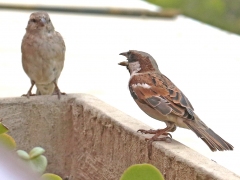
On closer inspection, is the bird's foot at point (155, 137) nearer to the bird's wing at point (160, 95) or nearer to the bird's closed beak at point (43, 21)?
the bird's wing at point (160, 95)

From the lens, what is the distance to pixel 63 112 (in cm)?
253

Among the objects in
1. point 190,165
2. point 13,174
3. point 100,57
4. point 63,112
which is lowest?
point 100,57

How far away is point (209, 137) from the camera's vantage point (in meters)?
2.08

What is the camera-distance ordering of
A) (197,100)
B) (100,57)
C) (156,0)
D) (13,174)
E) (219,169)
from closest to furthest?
(13,174), (219,169), (197,100), (100,57), (156,0)

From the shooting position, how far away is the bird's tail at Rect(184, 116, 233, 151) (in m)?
2.02

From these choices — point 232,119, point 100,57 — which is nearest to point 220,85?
point 232,119

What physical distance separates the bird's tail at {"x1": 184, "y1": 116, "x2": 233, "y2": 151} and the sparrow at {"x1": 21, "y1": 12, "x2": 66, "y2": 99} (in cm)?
113

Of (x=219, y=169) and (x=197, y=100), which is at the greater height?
(x=219, y=169)

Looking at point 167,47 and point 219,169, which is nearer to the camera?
point 219,169

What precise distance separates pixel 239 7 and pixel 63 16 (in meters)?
2.30

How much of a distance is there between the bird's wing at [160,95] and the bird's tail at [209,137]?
0.09 ft

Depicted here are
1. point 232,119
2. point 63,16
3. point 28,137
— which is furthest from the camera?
point 63,16

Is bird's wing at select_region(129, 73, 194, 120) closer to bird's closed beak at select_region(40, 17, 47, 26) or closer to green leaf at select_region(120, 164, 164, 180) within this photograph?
green leaf at select_region(120, 164, 164, 180)

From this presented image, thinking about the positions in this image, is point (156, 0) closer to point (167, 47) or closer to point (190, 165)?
point (167, 47)
